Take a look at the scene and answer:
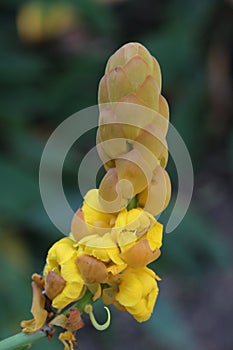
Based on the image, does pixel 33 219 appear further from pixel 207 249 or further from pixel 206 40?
pixel 206 40

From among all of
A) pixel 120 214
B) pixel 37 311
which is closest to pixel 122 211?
pixel 120 214

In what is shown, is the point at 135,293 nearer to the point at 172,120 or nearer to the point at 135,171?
the point at 135,171

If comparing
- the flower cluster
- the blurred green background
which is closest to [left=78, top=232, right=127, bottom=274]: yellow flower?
the flower cluster

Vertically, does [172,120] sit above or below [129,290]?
above

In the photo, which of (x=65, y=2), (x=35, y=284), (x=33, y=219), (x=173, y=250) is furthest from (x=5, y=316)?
(x=65, y=2)

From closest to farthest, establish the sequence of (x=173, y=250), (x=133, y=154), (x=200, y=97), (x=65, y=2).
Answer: (x=133, y=154)
(x=173, y=250)
(x=65, y=2)
(x=200, y=97)

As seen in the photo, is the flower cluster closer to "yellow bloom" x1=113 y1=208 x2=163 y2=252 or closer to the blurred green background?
"yellow bloom" x1=113 y1=208 x2=163 y2=252

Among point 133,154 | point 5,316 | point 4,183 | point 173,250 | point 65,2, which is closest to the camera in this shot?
point 133,154
